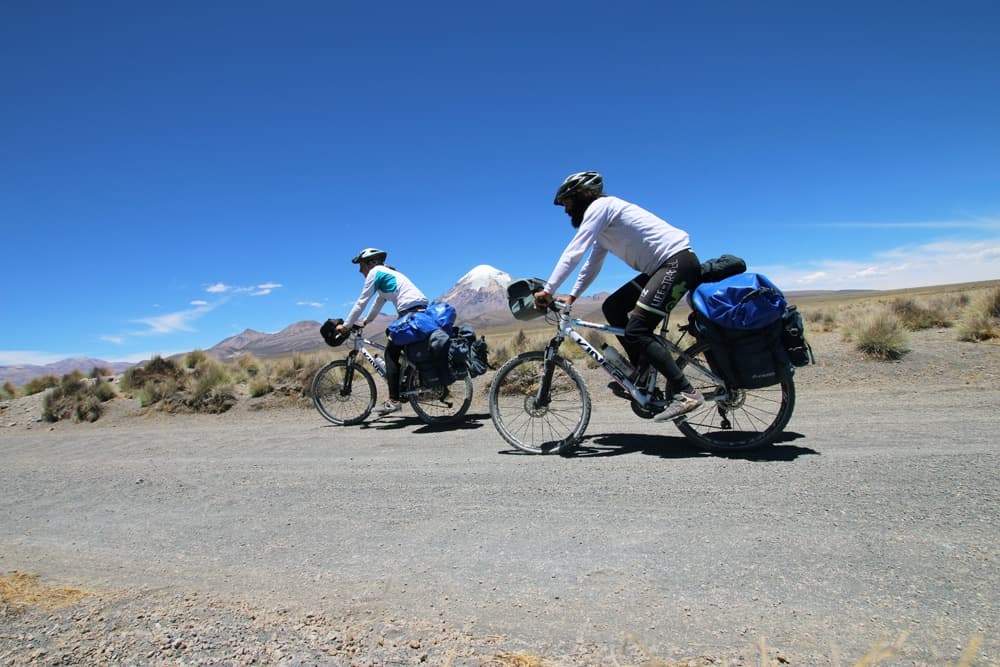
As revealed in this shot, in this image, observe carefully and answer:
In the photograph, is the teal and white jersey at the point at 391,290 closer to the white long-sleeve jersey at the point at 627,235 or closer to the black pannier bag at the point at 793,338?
the white long-sleeve jersey at the point at 627,235

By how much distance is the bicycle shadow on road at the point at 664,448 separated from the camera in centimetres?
441

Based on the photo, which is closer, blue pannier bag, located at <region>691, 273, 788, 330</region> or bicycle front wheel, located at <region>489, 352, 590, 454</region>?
blue pannier bag, located at <region>691, 273, 788, 330</region>

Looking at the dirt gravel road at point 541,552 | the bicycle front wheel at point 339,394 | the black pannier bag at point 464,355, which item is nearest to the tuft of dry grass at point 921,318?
A: the dirt gravel road at point 541,552

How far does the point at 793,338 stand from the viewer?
4535 millimetres

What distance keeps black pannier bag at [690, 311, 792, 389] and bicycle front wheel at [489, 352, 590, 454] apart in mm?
1284

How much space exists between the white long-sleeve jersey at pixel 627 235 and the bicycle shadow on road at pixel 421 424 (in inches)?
119

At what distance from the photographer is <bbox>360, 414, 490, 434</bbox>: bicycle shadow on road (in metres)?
7.18

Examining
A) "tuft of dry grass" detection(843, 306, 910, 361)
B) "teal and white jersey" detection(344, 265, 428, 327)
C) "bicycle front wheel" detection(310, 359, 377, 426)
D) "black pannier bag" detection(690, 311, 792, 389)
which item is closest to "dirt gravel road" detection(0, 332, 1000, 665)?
"black pannier bag" detection(690, 311, 792, 389)

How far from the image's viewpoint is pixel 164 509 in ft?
14.5

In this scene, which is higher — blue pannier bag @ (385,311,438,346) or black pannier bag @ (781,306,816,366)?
blue pannier bag @ (385,311,438,346)

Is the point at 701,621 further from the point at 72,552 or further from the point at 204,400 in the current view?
the point at 204,400

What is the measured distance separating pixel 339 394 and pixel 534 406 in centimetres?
455

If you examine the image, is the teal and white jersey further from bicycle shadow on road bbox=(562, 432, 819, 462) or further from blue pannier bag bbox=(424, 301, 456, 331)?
bicycle shadow on road bbox=(562, 432, 819, 462)

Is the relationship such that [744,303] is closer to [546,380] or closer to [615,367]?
[615,367]
